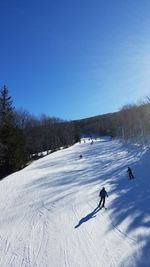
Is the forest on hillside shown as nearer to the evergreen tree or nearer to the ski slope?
the evergreen tree

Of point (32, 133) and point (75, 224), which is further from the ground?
point (32, 133)

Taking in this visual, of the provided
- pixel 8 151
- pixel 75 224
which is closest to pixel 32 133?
pixel 8 151

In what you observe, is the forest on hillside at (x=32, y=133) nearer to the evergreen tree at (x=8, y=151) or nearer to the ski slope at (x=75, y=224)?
the evergreen tree at (x=8, y=151)

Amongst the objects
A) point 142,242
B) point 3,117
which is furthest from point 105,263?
point 3,117

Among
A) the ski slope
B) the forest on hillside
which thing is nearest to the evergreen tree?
the forest on hillside

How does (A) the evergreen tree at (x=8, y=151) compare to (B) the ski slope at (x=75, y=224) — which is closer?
(B) the ski slope at (x=75, y=224)

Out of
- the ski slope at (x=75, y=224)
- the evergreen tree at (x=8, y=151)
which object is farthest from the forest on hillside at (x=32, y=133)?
the ski slope at (x=75, y=224)

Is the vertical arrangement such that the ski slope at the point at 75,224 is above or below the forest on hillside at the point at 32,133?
below

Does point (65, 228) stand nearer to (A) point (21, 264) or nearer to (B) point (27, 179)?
(A) point (21, 264)

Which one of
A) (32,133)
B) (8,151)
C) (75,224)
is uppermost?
(32,133)

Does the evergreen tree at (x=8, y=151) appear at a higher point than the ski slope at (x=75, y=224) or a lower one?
higher

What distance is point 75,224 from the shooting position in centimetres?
1633

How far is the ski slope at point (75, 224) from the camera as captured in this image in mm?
12327

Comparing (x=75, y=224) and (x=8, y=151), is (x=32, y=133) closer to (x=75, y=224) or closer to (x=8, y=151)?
(x=8, y=151)
